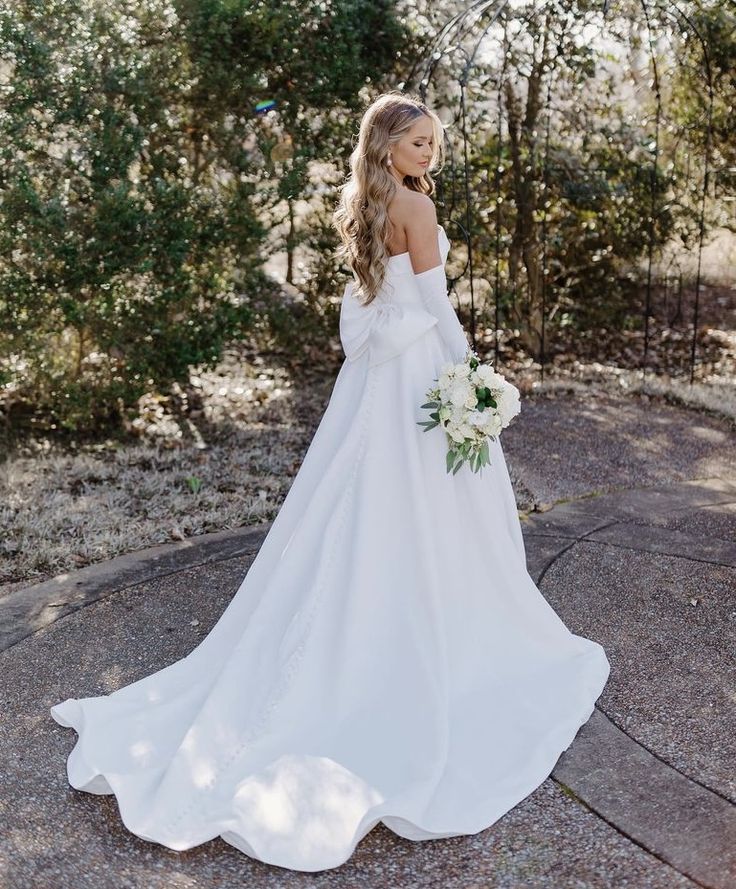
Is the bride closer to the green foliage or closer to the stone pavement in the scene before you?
the stone pavement

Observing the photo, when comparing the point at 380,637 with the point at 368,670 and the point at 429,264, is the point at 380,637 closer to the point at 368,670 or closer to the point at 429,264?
the point at 368,670

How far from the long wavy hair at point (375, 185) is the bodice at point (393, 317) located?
0.12ft

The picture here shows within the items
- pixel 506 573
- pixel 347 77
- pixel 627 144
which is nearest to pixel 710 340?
pixel 627 144

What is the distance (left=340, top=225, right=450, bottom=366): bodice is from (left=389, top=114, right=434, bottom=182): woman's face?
0.69 feet

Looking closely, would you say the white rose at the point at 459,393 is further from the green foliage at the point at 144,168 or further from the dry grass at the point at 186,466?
the green foliage at the point at 144,168

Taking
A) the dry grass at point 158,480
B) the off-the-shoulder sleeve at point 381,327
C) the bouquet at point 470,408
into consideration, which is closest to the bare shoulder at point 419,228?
the off-the-shoulder sleeve at point 381,327

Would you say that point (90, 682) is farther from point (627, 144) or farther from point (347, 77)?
point (627, 144)

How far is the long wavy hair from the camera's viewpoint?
3.24 meters

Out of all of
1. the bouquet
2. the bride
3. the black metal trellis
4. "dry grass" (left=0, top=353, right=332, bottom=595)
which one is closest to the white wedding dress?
the bride

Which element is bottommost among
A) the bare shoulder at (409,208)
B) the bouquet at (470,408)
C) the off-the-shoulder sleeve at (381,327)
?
the bouquet at (470,408)

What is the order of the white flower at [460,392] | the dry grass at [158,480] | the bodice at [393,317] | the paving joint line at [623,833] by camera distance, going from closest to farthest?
the paving joint line at [623,833] < the white flower at [460,392] < the bodice at [393,317] < the dry grass at [158,480]

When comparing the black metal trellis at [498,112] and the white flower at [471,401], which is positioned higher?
the black metal trellis at [498,112]

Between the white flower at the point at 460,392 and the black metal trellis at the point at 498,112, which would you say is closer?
the white flower at the point at 460,392

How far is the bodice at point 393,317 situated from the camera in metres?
3.31
